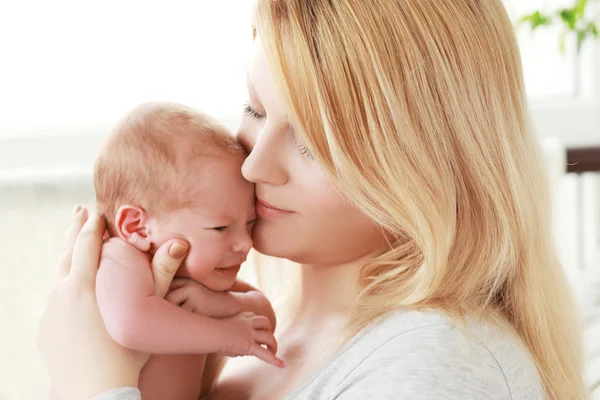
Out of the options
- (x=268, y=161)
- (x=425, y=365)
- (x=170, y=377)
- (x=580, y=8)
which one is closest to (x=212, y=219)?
(x=268, y=161)

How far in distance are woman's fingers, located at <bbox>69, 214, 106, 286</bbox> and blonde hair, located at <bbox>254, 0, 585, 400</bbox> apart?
378 millimetres

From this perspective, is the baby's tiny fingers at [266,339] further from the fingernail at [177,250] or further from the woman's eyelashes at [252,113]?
the woman's eyelashes at [252,113]

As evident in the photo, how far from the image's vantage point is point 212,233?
1230 millimetres

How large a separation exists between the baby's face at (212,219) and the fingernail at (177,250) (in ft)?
0.06

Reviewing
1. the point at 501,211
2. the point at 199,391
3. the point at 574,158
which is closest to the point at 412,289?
the point at 501,211

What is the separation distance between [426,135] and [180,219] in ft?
1.26

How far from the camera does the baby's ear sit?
1.22 meters

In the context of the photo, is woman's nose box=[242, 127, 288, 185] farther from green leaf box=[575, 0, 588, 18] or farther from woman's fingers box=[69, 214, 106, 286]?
green leaf box=[575, 0, 588, 18]

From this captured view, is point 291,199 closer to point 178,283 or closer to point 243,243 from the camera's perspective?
point 243,243

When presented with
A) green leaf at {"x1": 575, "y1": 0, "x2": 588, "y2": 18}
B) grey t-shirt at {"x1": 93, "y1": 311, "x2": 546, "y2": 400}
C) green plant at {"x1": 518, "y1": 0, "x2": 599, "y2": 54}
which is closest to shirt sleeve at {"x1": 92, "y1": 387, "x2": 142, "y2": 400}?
grey t-shirt at {"x1": 93, "y1": 311, "x2": 546, "y2": 400}

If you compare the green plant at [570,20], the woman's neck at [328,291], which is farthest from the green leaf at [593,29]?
the woman's neck at [328,291]

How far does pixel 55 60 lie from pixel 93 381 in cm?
178

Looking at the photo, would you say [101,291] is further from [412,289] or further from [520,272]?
[520,272]

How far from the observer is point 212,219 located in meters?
1.22
